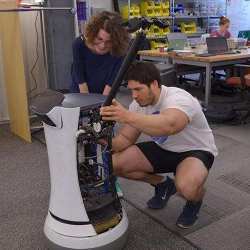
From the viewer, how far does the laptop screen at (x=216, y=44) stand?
4.47 m

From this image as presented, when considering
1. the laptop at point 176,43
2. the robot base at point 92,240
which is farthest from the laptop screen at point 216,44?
the robot base at point 92,240

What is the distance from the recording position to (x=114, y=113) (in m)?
1.49

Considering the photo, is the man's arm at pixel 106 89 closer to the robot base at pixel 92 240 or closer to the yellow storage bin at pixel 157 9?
the robot base at pixel 92 240

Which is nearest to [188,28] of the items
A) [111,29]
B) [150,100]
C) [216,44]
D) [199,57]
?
[216,44]

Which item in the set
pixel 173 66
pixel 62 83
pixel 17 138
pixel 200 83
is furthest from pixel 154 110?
pixel 200 83

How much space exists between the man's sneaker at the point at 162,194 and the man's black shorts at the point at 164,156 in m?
0.16

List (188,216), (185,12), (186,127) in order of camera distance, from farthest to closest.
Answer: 1. (185,12)
2. (188,216)
3. (186,127)

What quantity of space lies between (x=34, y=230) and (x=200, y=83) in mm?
4237

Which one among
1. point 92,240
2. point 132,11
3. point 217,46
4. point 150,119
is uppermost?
point 132,11

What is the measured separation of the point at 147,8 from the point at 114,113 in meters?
5.39

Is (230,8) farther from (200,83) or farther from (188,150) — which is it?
(188,150)

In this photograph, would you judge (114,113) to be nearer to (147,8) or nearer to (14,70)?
(14,70)

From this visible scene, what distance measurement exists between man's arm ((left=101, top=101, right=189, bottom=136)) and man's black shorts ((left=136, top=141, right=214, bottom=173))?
27 centimetres

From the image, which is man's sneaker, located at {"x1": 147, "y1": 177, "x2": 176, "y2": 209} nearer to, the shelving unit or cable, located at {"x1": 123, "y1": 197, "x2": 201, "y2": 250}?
cable, located at {"x1": 123, "y1": 197, "x2": 201, "y2": 250}
